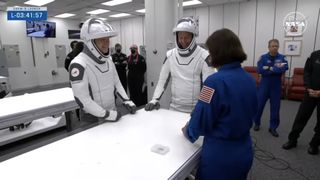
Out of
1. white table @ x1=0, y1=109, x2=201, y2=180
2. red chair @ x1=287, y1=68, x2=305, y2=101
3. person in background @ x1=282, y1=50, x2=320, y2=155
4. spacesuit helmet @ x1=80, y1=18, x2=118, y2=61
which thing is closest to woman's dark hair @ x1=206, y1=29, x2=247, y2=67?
white table @ x1=0, y1=109, x2=201, y2=180

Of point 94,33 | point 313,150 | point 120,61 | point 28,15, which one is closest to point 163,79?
point 94,33

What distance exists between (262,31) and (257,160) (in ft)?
16.8

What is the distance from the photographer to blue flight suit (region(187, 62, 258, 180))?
1.11 meters

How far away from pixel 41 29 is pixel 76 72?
8.36m

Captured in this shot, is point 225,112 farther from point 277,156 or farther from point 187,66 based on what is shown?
point 277,156

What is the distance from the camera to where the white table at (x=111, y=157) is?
1059 mm

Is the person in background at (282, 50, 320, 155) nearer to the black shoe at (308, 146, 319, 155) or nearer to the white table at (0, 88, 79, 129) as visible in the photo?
the black shoe at (308, 146, 319, 155)

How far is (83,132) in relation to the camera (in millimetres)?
1608

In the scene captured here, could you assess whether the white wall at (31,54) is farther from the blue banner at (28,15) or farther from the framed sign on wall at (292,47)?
the framed sign on wall at (292,47)

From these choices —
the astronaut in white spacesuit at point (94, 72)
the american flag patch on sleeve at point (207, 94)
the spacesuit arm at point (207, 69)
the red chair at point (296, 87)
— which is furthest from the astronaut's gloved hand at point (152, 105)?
the red chair at point (296, 87)

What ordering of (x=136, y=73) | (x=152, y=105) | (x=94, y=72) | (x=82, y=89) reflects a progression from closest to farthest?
1. (x=82, y=89)
2. (x=94, y=72)
3. (x=152, y=105)
4. (x=136, y=73)

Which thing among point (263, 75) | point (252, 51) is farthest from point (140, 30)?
point (263, 75)

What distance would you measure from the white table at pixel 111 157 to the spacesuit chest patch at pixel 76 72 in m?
0.42

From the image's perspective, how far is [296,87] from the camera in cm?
566
